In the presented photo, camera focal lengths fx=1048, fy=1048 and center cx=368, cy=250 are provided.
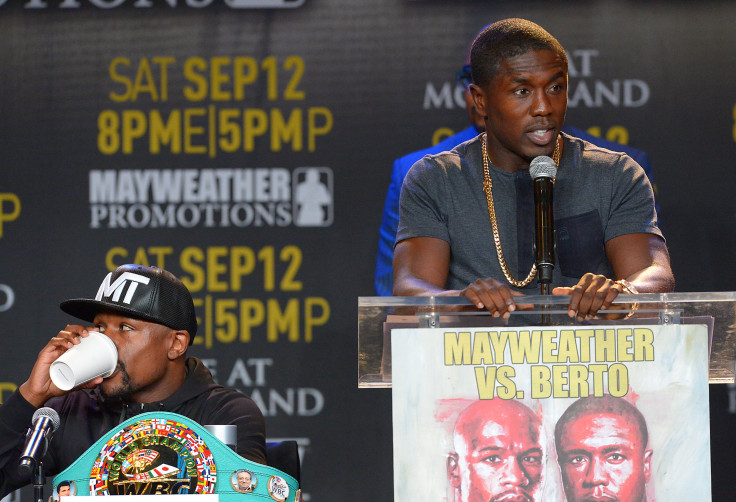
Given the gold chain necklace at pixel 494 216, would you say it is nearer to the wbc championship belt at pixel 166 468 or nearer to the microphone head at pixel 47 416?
the wbc championship belt at pixel 166 468

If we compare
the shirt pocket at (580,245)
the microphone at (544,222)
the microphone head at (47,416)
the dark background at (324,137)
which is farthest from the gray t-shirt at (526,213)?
the dark background at (324,137)

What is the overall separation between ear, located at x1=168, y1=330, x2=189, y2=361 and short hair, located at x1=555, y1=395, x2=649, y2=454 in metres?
1.24

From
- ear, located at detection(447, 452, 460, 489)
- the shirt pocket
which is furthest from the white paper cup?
the shirt pocket

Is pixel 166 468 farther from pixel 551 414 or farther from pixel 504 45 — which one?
pixel 504 45

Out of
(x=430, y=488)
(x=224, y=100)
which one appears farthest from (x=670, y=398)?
(x=224, y=100)

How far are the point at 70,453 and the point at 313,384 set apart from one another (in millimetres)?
1827

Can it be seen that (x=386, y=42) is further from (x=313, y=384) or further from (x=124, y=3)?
(x=313, y=384)

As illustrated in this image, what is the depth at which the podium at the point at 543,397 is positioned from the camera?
1746 mm

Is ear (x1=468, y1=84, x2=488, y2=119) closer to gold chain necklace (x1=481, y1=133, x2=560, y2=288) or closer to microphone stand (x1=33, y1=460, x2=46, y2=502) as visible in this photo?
gold chain necklace (x1=481, y1=133, x2=560, y2=288)

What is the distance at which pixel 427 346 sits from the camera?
178 centimetres

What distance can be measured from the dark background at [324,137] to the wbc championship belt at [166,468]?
2.51m

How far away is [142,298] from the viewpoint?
2609 millimetres

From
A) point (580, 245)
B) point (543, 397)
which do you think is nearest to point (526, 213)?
point (580, 245)

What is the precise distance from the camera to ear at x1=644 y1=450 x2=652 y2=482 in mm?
1742
